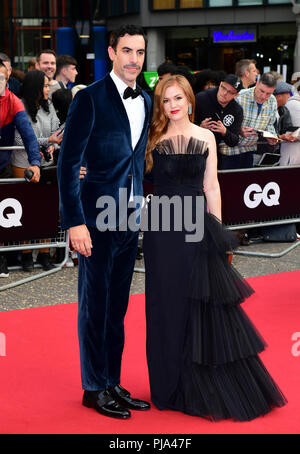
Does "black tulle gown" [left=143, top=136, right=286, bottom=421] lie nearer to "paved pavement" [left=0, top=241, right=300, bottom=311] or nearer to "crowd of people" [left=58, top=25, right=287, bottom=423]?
"crowd of people" [left=58, top=25, right=287, bottom=423]

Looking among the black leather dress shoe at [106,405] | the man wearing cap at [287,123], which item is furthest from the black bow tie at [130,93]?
the man wearing cap at [287,123]

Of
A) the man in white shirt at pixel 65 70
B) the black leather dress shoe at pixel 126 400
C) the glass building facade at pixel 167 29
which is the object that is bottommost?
the black leather dress shoe at pixel 126 400

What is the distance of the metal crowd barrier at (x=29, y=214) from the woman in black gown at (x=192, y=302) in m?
3.31

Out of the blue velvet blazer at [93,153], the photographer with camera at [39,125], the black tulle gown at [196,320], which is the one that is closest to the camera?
the blue velvet blazer at [93,153]

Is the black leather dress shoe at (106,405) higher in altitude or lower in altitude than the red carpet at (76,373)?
higher

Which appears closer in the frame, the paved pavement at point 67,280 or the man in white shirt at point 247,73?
the paved pavement at point 67,280

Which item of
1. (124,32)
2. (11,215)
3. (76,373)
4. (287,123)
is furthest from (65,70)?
(124,32)

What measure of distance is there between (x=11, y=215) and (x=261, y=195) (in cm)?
323

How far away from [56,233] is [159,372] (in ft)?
12.5

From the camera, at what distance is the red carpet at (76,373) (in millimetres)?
4023

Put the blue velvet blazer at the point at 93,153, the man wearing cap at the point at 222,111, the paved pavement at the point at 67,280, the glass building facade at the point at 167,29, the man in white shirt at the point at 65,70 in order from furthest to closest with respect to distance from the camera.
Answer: the glass building facade at the point at 167,29 < the man in white shirt at the point at 65,70 < the man wearing cap at the point at 222,111 < the paved pavement at the point at 67,280 < the blue velvet blazer at the point at 93,153

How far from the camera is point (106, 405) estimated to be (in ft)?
13.7

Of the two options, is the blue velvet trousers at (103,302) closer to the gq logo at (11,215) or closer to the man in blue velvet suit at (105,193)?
the man in blue velvet suit at (105,193)

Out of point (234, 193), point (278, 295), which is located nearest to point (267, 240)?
point (234, 193)
